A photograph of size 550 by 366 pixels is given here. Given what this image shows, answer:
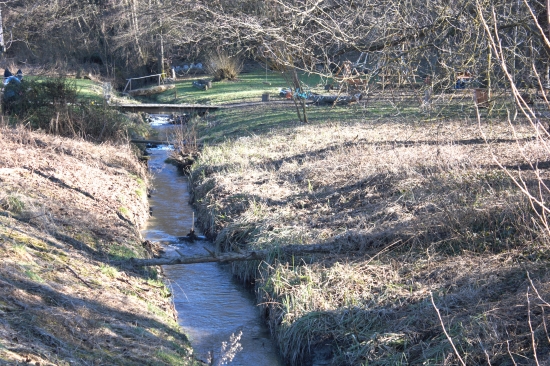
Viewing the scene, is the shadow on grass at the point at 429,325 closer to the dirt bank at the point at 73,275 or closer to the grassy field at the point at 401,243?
the grassy field at the point at 401,243

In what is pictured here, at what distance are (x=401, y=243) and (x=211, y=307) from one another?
290 cm

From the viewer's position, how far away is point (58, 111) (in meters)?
16.7

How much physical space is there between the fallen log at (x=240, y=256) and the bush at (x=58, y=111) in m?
9.37

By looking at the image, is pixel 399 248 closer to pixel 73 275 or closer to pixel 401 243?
pixel 401 243

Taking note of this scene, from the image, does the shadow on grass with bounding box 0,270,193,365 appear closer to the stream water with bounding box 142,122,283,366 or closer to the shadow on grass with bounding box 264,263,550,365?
the stream water with bounding box 142,122,283,366

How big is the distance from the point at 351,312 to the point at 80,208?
5.40 m

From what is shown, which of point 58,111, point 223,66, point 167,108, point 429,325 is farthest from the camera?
point 223,66

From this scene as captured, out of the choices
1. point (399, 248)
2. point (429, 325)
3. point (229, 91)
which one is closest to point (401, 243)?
point (399, 248)

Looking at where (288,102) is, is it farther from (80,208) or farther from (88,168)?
(80,208)

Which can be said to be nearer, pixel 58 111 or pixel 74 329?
pixel 74 329

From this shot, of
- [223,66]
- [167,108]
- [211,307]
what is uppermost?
[223,66]

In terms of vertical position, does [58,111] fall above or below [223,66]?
below

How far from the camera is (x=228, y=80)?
116 ft

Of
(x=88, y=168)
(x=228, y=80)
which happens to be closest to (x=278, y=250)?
(x=88, y=168)
